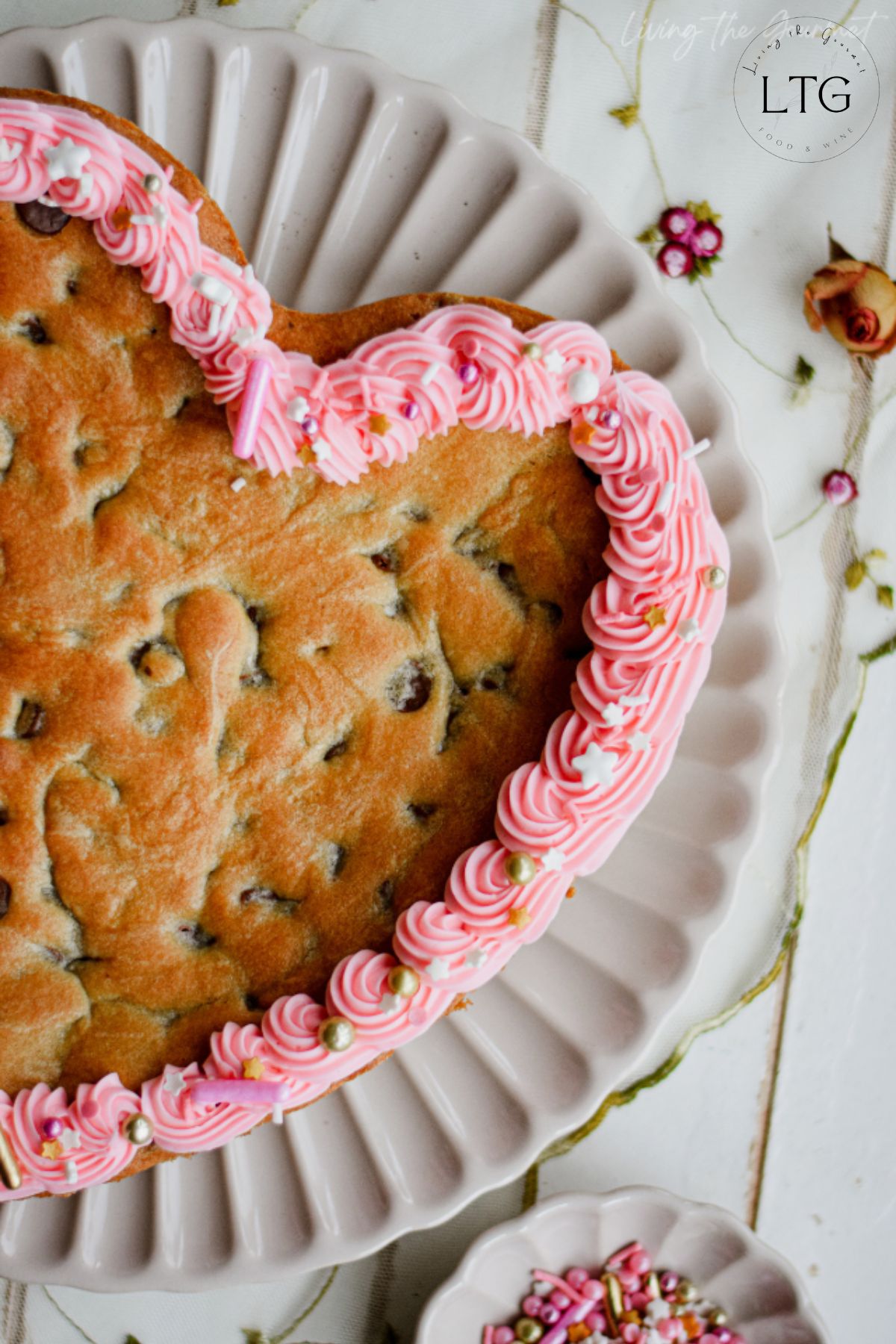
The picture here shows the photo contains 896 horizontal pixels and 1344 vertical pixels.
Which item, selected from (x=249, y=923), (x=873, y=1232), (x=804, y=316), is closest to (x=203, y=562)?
(x=249, y=923)

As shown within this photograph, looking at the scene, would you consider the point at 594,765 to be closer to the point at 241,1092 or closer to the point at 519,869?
the point at 519,869

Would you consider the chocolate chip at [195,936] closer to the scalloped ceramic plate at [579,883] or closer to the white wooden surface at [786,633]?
the scalloped ceramic plate at [579,883]

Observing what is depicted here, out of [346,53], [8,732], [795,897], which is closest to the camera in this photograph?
[8,732]

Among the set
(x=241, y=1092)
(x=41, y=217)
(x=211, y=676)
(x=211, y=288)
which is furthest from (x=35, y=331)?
(x=241, y=1092)

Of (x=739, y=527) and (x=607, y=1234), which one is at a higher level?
(x=739, y=527)

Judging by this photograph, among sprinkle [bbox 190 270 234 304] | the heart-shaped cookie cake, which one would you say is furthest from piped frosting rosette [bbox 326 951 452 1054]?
sprinkle [bbox 190 270 234 304]

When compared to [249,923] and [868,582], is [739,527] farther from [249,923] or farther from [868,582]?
[249,923]

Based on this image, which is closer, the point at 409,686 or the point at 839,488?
the point at 409,686
